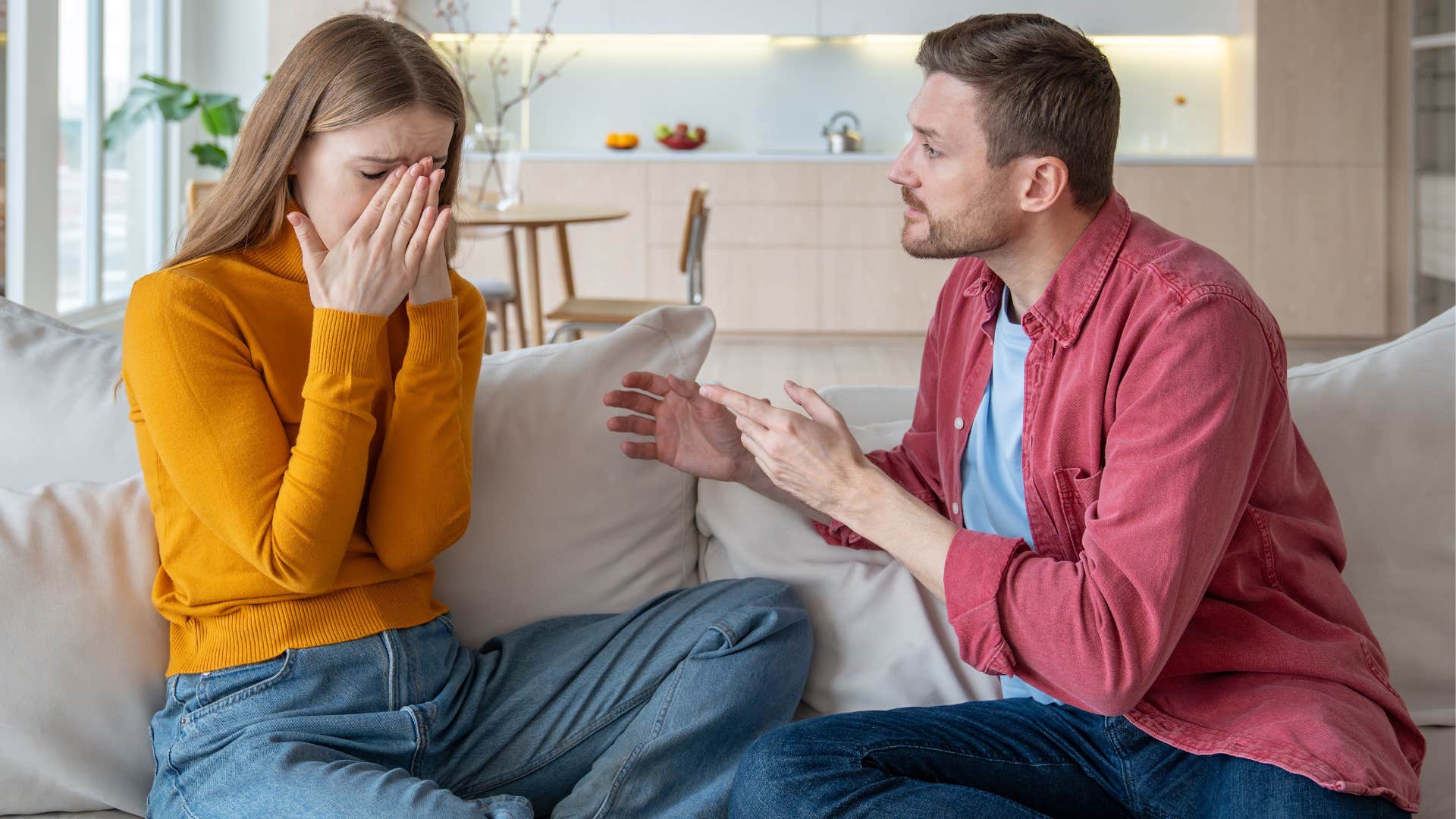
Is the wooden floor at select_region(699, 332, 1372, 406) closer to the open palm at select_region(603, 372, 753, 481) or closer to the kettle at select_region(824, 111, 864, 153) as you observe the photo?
the kettle at select_region(824, 111, 864, 153)

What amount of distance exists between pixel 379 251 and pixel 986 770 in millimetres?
853

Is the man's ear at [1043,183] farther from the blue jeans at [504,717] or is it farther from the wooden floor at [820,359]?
the wooden floor at [820,359]

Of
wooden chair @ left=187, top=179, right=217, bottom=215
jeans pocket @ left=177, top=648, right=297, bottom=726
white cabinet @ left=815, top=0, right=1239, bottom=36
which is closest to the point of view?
jeans pocket @ left=177, top=648, right=297, bottom=726

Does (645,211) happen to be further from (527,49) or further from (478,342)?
(478,342)

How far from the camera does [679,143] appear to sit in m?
7.27

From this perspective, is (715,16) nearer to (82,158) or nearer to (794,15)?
(794,15)

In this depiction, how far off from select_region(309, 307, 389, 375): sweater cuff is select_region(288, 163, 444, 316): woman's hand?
11 mm

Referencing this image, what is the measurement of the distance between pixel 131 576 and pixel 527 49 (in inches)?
249

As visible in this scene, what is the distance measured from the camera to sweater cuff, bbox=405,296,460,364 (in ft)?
4.79

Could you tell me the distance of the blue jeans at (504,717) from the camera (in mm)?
1269

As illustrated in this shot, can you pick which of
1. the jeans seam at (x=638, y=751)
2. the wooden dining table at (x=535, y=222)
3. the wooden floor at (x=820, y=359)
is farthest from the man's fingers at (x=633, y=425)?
the wooden floor at (x=820, y=359)

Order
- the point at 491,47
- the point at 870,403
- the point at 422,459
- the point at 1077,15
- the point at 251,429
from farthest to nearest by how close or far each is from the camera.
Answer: the point at 491,47 → the point at 1077,15 → the point at 870,403 → the point at 422,459 → the point at 251,429

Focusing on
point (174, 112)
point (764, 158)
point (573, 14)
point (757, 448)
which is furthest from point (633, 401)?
point (573, 14)

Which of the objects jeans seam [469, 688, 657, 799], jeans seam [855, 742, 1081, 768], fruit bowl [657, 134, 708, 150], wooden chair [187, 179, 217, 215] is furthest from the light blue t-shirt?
fruit bowl [657, 134, 708, 150]
